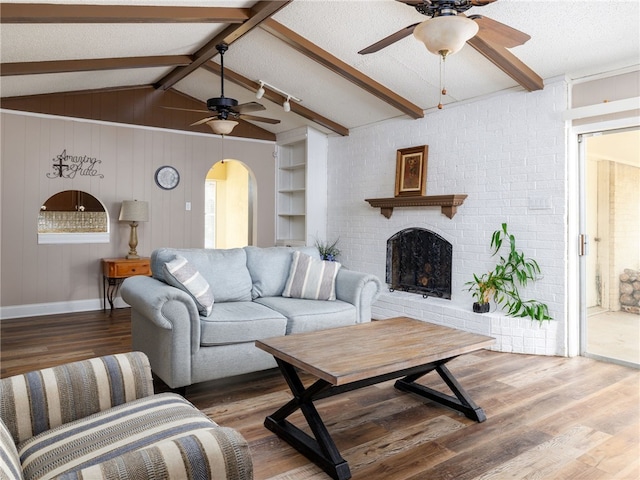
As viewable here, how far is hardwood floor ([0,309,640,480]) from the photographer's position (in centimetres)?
211

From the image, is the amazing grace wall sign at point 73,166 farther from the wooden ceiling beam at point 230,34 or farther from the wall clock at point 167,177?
the wooden ceiling beam at point 230,34

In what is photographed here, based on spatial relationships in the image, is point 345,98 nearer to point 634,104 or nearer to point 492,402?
point 634,104

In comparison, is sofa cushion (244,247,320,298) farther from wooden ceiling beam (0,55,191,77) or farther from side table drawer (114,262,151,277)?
wooden ceiling beam (0,55,191,77)

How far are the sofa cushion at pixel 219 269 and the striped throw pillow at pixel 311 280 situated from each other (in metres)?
0.38

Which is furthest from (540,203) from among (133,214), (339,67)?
(133,214)

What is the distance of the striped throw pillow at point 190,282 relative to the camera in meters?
3.04

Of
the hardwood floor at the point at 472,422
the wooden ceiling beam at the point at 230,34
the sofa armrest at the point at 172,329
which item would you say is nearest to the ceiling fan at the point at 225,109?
the wooden ceiling beam at the point at 230,34

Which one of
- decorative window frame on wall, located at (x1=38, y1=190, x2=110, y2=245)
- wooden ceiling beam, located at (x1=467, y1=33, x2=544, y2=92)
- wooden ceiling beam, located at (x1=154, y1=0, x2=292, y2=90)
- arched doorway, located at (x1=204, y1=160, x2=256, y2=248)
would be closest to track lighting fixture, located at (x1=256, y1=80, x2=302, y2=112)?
wooden ceiling beam, located at (x1=154, y1=0, x2=292, y2=90)

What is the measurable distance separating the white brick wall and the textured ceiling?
23 cm

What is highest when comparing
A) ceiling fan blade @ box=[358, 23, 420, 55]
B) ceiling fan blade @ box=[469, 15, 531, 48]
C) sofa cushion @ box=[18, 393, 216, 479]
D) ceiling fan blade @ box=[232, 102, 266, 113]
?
ceiling fan blade @ box=[358, 23, 420, 55]

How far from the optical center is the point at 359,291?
369cm

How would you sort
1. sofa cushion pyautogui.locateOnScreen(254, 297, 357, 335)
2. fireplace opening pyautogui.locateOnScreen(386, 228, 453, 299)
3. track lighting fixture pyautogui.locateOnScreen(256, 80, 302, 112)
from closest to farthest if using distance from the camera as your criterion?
sofa cushion pyautogui.locateOnScreen(254, 297, 357, 335) < fireplace opening pyautogui.locateOnScreen(386, 228, 453, 299) < track lighting fixture pyautogui.locateOnScreen(256, 80, 302, 112)

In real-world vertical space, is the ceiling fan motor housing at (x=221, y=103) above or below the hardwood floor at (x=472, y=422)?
above

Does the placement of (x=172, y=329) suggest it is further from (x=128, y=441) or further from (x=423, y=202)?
(x=423, y=202)
